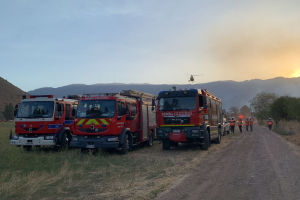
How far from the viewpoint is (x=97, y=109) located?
43.0ft

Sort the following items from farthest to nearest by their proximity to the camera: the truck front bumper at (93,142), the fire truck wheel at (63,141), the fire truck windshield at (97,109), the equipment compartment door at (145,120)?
the equipment compartment door at (145,120) → the fire truck wheel at (63,141) → the fire truck windshield at (97,109) → the truck front bumper at (93,142)

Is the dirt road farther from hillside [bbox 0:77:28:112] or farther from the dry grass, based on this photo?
hillside [bbox 0:77:28:112]

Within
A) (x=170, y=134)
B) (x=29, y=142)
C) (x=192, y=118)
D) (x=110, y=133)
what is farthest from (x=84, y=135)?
(x=192, y=118)

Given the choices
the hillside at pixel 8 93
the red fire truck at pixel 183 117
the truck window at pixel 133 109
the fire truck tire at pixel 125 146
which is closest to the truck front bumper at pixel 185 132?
the red fire truck at pixel 183 117

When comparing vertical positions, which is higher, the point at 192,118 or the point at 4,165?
the point at 192,118

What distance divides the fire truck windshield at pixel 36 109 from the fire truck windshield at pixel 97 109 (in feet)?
5.87

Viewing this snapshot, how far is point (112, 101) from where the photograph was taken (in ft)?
42.9

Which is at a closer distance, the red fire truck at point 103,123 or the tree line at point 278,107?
the red fire truck at point 103,123

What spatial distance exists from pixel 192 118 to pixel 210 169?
465 cm

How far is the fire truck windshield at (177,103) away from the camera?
560 inches

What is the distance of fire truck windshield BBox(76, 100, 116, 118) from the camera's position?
1298cm

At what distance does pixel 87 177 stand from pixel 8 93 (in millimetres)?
64522

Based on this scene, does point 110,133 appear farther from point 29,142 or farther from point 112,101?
point 29,142

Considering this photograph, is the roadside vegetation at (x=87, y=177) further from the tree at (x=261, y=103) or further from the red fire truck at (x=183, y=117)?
the tree at (x=261, y=103)
